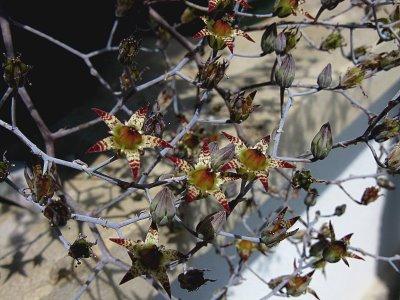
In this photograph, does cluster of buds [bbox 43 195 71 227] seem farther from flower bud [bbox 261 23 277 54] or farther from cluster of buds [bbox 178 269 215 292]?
flower bud [bbox 261 23 277 54]

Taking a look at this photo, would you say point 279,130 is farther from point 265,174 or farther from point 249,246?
point 249,246

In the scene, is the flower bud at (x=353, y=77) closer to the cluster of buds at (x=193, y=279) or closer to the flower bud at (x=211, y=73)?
the flower bud at (x=211, y=73)

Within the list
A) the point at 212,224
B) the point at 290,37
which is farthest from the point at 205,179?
the point at 290,37

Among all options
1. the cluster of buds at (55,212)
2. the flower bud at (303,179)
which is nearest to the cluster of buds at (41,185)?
the cluster of buds at (55,212)

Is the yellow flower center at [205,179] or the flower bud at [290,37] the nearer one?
the yellow flower center at [205,179]

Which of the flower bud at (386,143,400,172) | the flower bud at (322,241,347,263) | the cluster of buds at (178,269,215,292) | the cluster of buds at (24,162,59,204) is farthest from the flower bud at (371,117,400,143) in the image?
the cluster of buds at (24,162,59,204)

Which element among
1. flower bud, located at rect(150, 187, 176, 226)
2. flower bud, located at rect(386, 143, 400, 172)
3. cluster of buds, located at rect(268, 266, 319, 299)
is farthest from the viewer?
cluster of buds, located at rect(268, 266, 319, 299)

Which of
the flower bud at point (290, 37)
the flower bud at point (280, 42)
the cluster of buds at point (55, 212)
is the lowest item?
the cluster of buds at point (55, 212)
